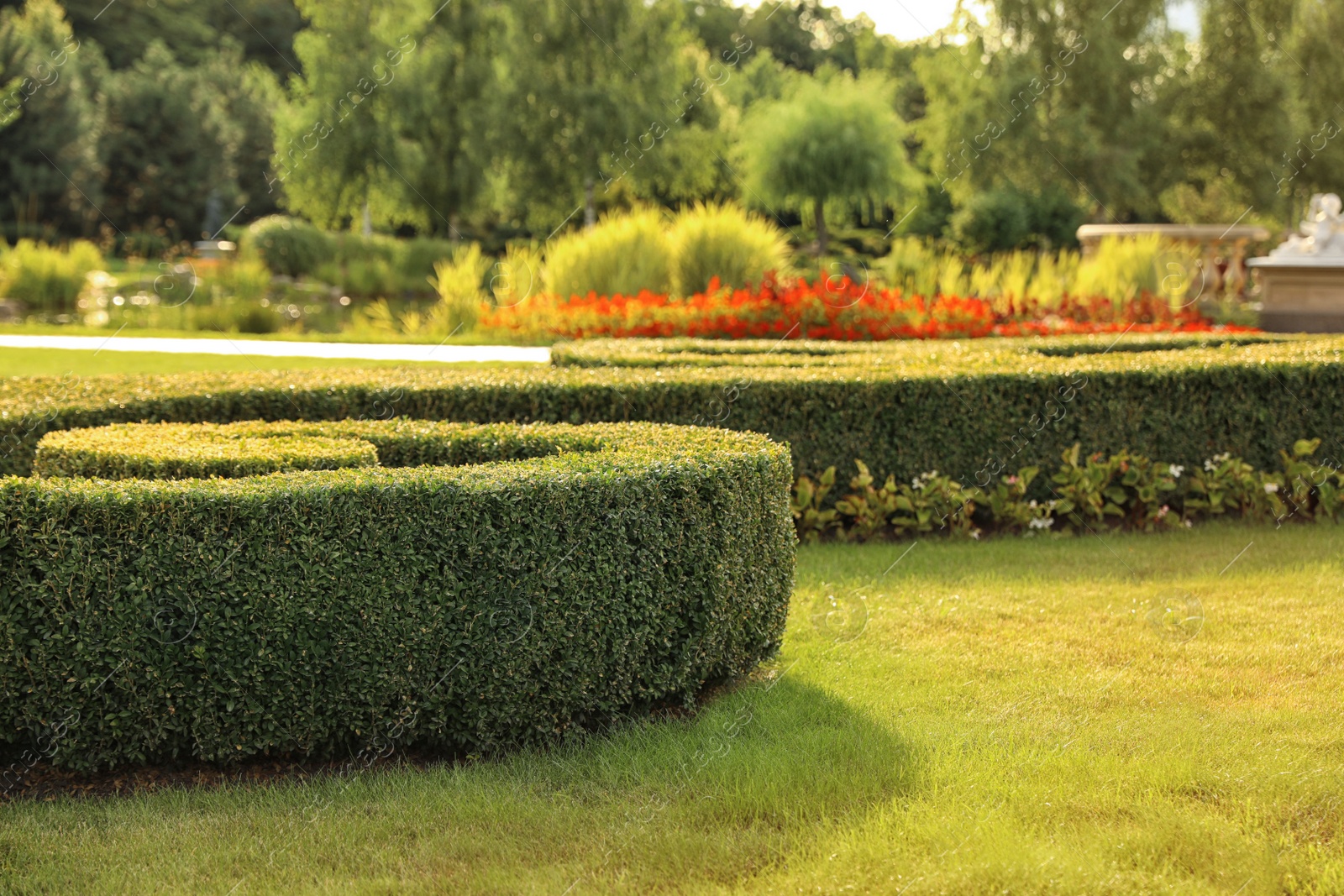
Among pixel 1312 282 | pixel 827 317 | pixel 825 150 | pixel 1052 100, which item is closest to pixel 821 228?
pixel 825 150

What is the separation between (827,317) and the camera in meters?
12.2

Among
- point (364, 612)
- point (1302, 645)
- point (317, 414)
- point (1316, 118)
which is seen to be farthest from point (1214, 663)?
point (1316, 118)

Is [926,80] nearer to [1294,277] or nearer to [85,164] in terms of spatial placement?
[1294,277]

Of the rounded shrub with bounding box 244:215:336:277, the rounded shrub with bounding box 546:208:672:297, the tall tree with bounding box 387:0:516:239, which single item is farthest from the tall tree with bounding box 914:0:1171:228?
the rounded shrub with bounding box 546:208:672:297

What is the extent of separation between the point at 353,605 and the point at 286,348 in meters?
10.0

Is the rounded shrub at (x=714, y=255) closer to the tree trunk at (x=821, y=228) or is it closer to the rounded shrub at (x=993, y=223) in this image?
the tree trunk at (x=821, y=228)

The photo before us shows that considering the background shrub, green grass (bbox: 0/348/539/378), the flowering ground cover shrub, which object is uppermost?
the background shrub

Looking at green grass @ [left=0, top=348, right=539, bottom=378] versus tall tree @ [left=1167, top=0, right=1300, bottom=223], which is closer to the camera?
green grass @ [left=0, top=348, right=539, bottom=378]

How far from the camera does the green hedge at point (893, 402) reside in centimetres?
702

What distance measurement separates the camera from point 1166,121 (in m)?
33.6

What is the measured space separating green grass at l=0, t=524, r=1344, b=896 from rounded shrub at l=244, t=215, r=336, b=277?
27542 mm

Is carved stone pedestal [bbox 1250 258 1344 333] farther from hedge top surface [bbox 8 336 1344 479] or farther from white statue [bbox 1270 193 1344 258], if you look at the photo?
hedge top surface [bbox 8 336 1344 479]

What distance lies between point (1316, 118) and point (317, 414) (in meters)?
38.2

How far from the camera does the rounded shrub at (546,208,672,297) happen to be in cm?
1517
